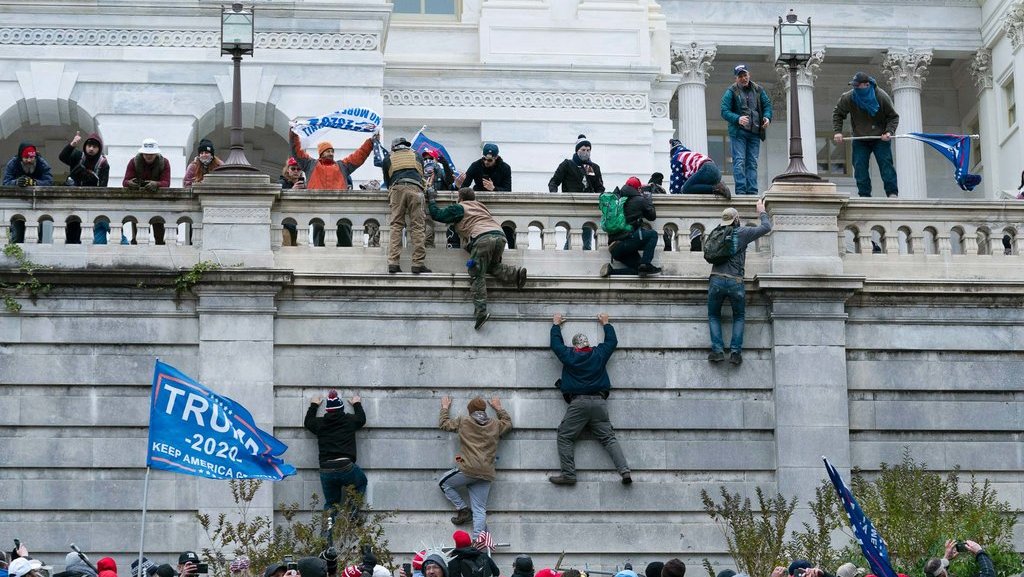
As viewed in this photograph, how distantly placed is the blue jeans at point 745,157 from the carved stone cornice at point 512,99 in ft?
35.1

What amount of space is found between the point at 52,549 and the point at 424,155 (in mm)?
9138

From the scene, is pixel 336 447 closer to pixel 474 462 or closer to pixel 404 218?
pixel 474 462

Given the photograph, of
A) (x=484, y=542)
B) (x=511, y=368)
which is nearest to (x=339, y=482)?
(x=484, y=542)

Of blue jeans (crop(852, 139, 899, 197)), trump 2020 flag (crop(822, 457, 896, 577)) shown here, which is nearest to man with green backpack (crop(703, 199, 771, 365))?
blue jeans (crop(852, 139, 899, 197))

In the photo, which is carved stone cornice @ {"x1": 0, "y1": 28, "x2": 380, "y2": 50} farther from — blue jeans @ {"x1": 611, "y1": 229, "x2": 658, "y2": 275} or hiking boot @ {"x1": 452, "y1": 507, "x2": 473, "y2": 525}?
hiking boot @ {"x1": 452, "y1": 507, "x2": 473, "y2": 525}

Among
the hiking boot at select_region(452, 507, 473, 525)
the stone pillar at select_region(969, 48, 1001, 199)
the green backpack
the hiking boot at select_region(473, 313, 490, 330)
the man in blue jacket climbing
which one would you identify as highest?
the stone pillar at select_region(969, 48, 1001, 199)

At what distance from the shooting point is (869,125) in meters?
35.9

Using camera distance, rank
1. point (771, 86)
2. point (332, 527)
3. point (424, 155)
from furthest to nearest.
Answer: point (771, 86)
point (424, 155)
point (332, 527)

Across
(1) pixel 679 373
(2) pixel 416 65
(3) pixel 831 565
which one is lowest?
(3) pixel 831 565

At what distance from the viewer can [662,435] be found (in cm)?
3259

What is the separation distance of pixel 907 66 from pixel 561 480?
34.0 m

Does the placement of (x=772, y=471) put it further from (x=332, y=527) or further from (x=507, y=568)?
(x=332, y=527)

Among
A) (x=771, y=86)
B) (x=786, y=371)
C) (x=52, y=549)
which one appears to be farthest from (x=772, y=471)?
(x=771, y=86)

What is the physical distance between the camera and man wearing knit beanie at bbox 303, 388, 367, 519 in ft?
103
